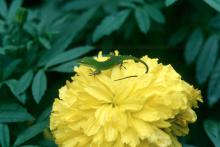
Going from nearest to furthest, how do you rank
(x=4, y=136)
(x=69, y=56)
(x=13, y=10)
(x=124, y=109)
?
(x=124, y=109), (x=4, y=136), (x=69, y=56), (x=13, y=10)

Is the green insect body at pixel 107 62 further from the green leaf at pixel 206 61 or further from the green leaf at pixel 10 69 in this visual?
the green leaf at pixel 206 61

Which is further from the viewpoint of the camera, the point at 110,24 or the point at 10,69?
the point at 110,24

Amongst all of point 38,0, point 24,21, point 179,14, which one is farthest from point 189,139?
point 38,0

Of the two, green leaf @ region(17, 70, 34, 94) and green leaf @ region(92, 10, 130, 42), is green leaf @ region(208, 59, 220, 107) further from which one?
green leaf @ region(17, 70, 34, 94)

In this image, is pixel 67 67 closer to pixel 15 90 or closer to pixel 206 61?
pixel 15 90


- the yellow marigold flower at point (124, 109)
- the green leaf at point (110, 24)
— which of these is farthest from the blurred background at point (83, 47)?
the yellow marigold flower at point (124, 109)

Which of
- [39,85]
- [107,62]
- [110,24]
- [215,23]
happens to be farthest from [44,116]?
[215,23]
